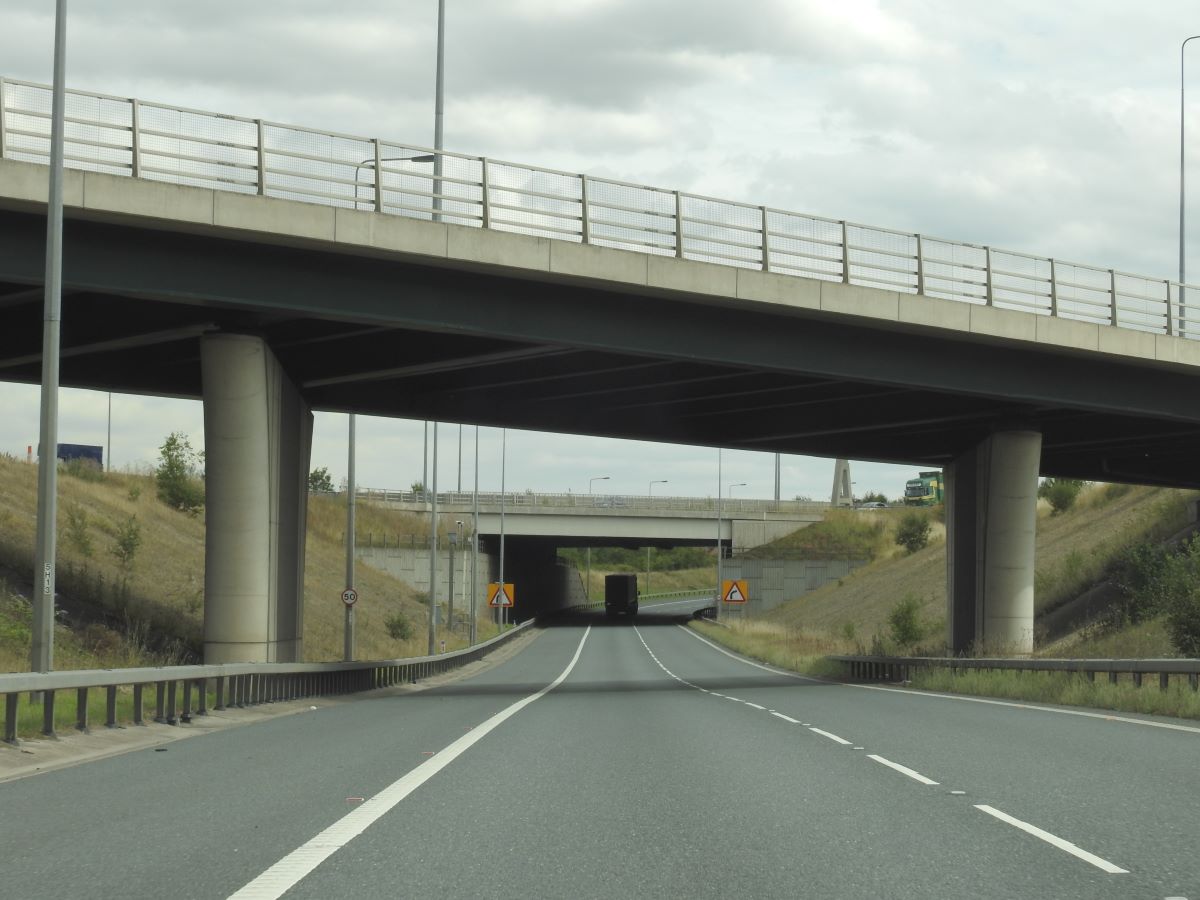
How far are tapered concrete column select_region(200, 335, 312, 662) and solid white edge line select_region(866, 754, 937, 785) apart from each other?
15.4 m

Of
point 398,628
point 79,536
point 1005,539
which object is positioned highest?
point 1005,539

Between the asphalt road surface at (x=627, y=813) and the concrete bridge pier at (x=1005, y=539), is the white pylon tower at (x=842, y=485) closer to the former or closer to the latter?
the concrete bridge pier at (x=1005, y=539)

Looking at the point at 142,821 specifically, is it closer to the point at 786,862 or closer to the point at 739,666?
the point at 786,862

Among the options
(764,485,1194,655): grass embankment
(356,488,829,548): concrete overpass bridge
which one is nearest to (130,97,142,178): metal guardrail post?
(764,485,1194,655): grass embankment

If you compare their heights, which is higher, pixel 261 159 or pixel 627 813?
pixel 261 159

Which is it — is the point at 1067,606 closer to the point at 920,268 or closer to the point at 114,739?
the point at 920,268

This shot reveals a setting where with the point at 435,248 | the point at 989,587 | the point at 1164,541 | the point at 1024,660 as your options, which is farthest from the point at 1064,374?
the point at 1164,541

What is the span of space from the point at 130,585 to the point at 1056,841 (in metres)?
34.4

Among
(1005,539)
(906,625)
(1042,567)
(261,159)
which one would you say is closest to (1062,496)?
(1042,567)

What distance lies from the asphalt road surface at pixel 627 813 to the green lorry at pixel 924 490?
347 ft

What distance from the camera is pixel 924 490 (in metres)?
126

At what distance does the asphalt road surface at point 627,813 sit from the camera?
279 inches

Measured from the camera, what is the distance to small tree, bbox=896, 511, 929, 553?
92.8m

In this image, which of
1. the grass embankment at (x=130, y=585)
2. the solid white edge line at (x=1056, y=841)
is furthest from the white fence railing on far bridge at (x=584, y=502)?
the solid white edge line at (x=1056, y=841)
